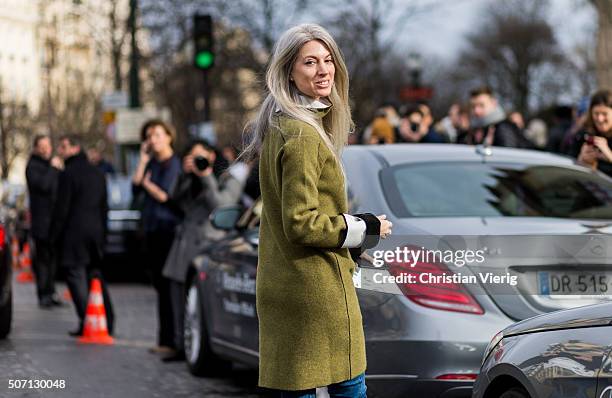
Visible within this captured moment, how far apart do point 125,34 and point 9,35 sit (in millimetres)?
73000

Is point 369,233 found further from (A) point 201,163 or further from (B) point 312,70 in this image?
(A) point 201,163

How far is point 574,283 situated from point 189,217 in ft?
15.8

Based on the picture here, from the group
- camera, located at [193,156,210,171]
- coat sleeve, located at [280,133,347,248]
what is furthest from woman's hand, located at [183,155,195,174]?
coat sleeve, located at [280,133,347,248]

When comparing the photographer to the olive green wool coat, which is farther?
the photographer

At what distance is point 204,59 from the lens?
1875 cm

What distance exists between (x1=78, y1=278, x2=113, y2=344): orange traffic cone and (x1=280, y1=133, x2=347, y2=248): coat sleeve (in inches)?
281

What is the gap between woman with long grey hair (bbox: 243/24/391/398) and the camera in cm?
435

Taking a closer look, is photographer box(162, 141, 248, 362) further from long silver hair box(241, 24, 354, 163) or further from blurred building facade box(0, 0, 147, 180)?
blurred building facade box(0, 0, 147, 180)

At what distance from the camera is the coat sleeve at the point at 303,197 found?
14.2 ft

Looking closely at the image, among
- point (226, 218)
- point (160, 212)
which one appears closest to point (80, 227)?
point (160, 212)

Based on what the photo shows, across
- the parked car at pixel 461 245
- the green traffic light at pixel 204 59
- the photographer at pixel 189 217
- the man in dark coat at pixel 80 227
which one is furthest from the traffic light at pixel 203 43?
the parked car at pixel 461 245

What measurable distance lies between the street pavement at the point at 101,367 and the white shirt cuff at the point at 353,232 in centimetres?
374

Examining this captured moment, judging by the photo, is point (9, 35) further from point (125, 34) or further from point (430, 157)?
point (430, 157)

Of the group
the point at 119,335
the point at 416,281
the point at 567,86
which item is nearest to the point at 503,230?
the point at 416,281
